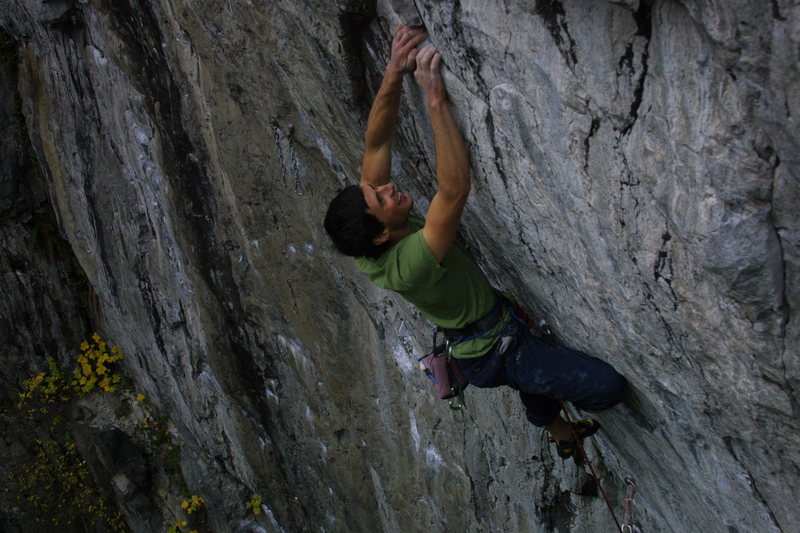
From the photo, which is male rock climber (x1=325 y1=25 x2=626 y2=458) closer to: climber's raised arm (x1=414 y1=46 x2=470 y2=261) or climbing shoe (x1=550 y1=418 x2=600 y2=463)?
climber's raised arm (x1=414 y1=46 x2=470 y2=261)

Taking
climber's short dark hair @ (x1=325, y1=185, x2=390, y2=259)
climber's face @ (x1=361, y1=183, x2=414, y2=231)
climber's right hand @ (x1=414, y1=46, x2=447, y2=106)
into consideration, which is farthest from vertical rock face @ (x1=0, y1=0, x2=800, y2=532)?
climber's short dark hair @ (x1=325, y1=185, x2=390, y2=259)

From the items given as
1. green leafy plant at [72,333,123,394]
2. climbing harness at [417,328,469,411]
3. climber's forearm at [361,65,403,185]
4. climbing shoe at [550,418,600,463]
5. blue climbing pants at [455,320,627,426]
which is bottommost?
green leafy plant at [72,333,123,394]

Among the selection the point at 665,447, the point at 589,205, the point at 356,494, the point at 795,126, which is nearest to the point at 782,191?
the point at 795,126

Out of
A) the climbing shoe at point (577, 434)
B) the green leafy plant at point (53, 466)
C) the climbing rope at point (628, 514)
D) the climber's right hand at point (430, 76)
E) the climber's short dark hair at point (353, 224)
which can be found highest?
the climber's right hand at point (430, 76)

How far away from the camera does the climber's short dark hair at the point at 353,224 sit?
346 cm

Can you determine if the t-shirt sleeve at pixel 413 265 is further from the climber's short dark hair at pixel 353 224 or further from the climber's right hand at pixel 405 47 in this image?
the climber's right hand at pixel 405 47

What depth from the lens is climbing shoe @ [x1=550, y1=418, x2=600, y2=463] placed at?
4406 mm

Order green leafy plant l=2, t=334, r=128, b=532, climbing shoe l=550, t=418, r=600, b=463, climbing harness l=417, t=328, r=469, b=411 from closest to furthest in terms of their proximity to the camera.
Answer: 1. climbing harness l=417, t=328, r=469, b=411
2. climbing shoe l=550, t=418, r=600, b=463
3. green leafy plant l=2, t=334, r=128, b=532

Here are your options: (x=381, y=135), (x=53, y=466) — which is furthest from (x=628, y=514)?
(x=53, y=466)

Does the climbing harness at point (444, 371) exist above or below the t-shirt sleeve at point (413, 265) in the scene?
below

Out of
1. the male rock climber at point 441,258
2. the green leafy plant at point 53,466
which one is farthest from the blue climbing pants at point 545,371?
the green leafy plant at point 53,466

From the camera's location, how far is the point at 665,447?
12.0 feet

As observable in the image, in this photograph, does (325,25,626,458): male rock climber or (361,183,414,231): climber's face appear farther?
(361,183,414,231): climber's face

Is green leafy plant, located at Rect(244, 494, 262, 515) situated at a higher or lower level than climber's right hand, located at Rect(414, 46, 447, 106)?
lower
